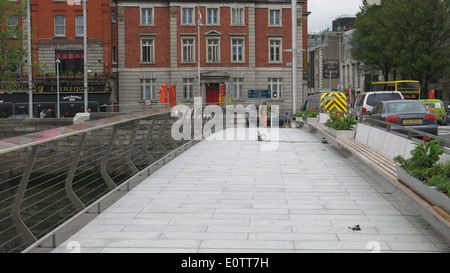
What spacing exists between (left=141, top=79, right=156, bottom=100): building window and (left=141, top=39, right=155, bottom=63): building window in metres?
2.10

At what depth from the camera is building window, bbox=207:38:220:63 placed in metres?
61.9

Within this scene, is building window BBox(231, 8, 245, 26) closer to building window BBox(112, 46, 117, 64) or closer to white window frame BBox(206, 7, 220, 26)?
white window frame BBox(206, 7, 220, 26)

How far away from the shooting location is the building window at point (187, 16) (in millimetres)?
61375

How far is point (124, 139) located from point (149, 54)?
2052 inches

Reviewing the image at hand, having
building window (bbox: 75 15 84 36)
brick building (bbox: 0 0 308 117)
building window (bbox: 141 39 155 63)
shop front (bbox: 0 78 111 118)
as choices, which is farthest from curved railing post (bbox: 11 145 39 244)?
building window (bbox: 141 39 155 63)

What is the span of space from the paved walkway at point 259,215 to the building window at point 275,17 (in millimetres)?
50989

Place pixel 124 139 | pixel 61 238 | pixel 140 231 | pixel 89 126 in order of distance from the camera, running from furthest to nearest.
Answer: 1. pixel 124 139
2. pixel 89 126
3. pixel 140 231
4. pixel 61 238

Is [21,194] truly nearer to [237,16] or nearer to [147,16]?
[237,16]

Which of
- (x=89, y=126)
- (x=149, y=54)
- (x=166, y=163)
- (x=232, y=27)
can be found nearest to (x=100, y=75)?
(x=149, y=54)

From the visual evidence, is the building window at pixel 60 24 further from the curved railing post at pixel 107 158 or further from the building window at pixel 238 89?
the curved railing post at pixel 107 158

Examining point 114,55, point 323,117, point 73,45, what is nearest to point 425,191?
point 323,117

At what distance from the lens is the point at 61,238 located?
21.3 ft
